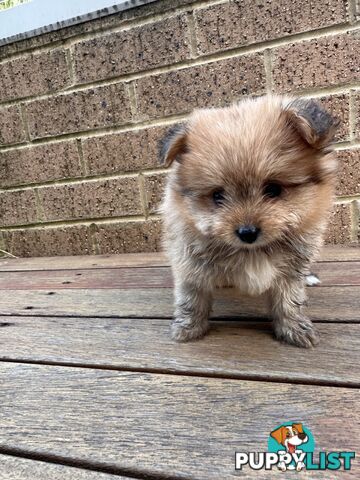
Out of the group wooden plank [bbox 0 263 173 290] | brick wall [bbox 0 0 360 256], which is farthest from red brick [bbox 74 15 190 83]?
wooden plank [bbox 0 263 173 290]

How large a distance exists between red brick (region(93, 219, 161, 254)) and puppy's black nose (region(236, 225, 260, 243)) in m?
1.59

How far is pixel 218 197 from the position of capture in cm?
112

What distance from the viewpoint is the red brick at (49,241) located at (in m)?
2.84

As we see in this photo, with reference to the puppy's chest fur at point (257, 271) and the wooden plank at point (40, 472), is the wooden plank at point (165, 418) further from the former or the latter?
the puppy's chest fur at point (257, 271)

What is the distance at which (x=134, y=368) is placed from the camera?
119 cm

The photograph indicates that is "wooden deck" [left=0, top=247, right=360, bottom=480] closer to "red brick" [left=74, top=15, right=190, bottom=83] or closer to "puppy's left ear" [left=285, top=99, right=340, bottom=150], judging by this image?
"puppy's left ear" [left=285, top=99, right=340, bottom=150]

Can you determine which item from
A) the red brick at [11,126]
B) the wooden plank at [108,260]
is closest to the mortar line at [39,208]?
the wooden plank at [108,260]

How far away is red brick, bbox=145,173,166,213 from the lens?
8.32ft

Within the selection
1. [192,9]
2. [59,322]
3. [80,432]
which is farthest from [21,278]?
[192,9]

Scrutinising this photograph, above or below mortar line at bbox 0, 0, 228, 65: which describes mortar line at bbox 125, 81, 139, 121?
below

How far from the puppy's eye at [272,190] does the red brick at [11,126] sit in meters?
2.29

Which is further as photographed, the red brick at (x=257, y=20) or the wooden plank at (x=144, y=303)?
the red brick at (x=257, y=20)

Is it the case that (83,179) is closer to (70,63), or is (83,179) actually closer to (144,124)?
(144,124)

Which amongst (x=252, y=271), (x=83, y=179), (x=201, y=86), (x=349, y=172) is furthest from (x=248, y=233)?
(x=83, y=179)
